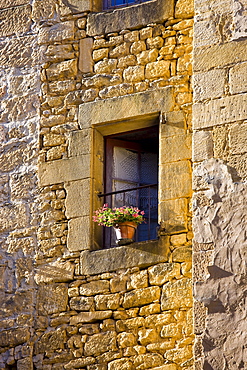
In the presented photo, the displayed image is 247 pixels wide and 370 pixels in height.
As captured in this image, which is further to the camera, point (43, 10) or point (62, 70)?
point (43, 10)

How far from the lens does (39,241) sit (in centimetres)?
917

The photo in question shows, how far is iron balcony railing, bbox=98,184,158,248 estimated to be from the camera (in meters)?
9.09

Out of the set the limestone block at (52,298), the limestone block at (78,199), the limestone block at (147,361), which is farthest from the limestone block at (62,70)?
the limestone block at (147,361)

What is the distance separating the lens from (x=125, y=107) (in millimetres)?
9141

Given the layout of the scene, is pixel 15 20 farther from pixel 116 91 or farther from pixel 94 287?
pixel 94 287

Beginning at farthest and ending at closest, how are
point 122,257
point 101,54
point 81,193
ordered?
point 101,54 < point 81,193 < point 122,257

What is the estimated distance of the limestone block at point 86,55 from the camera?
31.1ft

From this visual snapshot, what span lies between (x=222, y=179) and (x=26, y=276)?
6.93 feet

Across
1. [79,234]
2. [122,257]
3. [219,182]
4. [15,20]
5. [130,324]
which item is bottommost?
[130,324]

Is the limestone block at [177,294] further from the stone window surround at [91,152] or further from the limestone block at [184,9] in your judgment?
the limestone block at [184,9]

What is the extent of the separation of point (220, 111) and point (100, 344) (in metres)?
2.14

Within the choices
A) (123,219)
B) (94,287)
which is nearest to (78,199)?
(123,219)

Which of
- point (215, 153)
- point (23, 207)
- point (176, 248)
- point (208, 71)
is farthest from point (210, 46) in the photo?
point (23, 207)

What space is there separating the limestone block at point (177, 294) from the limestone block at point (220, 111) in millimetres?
1257
